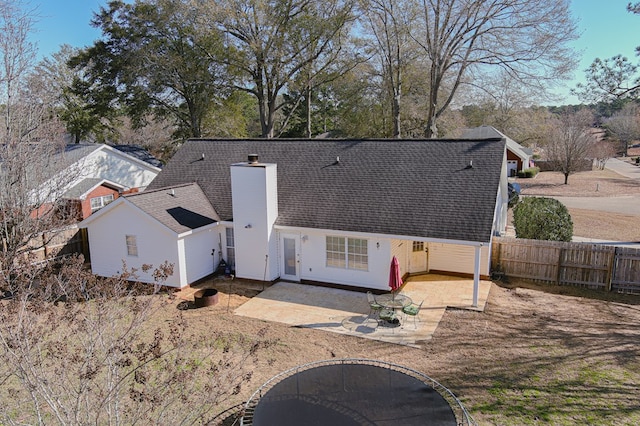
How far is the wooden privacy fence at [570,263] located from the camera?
14.9 m

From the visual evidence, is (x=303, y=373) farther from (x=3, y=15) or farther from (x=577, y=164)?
(x=577, y=164)

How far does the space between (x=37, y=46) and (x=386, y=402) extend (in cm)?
1495

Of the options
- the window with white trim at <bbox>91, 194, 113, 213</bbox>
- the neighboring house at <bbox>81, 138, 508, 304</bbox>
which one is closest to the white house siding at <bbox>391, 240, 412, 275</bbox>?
the neighboring house at <bbox>81, 138, 508, 304</bbox>

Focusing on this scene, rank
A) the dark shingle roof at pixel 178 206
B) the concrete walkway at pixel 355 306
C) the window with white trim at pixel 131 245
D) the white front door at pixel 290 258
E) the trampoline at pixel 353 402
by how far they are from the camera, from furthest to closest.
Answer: the white front door at pixel 290 258 < the window with white trim at pixel 131 245 < the dark shingle roof at pixel 178 206 < the concrete walkway at pixel 355 306 < the trampoline at pixel 353 402

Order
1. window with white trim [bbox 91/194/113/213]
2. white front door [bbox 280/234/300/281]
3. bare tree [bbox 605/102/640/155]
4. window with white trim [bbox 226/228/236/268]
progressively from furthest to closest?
bare tree [bbox 605/102/640/155], window with white trim [bbox 91/194/113/213], window with white trim [bbox 226/228/236/268], white front door [bbox 280/234/300/281]

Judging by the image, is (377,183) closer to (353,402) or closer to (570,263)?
(570,263)

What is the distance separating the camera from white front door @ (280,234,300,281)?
650 inches

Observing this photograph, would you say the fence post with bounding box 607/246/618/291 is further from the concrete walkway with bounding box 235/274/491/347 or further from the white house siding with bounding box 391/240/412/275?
the white house siding with bounding box 391/240/412/275

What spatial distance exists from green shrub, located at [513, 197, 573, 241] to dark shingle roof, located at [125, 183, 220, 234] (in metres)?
12.8

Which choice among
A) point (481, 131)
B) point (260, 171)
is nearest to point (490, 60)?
point (481, 131)

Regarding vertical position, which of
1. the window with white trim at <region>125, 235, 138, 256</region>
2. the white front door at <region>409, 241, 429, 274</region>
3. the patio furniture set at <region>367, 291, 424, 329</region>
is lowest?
the patio furniture set at <region>367, 291, 424, 329</region>

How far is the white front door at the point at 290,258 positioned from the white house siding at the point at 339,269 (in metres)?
0.17

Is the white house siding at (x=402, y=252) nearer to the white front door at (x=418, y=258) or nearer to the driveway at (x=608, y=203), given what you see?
the white front door at (x=418, y=258)

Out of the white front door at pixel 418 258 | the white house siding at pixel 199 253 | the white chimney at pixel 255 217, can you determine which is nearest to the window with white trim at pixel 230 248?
the white house siding at pixel 199 253
